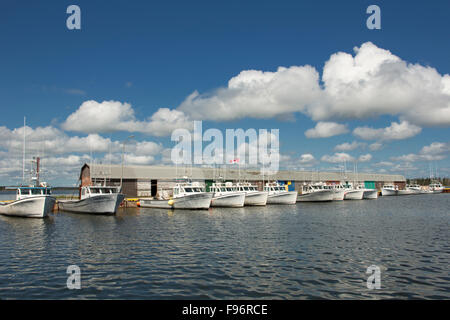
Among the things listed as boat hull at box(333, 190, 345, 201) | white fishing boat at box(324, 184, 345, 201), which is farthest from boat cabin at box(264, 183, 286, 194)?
boat hull at box(333, 190, 345, 201)

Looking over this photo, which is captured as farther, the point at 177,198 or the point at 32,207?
the point at 177,198

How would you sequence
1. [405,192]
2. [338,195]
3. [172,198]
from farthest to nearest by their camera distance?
[405,192], [338,195], [172,198]

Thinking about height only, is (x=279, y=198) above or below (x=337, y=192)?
below

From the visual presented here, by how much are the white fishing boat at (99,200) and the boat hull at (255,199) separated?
23.4 m

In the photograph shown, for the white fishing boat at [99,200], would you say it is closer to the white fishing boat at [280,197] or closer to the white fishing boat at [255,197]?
the white fishing boat at [255,197]

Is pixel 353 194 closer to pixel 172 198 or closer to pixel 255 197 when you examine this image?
pixel 255 197

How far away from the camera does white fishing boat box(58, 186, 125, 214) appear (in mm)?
42125

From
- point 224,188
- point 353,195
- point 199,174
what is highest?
point 199,174

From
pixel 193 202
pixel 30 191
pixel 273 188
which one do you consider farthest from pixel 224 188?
pixel 30 191

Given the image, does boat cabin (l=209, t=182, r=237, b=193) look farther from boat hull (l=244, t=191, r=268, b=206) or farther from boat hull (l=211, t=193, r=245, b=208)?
boat hull (l=211, t=193, r=245, b=208)

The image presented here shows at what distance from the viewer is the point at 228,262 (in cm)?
1739

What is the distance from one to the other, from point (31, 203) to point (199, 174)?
170 feet

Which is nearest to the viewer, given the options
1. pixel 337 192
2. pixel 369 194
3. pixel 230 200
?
pixel 230 200
